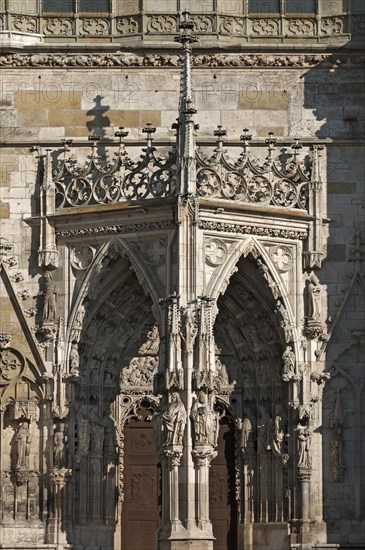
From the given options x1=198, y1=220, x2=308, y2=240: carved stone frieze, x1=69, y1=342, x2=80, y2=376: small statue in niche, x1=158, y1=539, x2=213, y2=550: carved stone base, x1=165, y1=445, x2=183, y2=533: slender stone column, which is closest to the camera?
x1=158, y1=539, x2=213, y2=550: carved stone base

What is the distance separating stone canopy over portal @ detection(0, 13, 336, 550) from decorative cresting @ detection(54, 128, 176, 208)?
2 centimetres

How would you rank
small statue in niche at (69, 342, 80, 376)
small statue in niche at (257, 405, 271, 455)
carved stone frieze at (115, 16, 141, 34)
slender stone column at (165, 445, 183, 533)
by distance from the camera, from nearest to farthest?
slender stone column at (165, 445, 183, 533) < small statue in niche at (69, 342, 80, 376) < small statue in niche at (257, 405, 271, 455) < carved stone frieze at (115, 16, 141, 34)

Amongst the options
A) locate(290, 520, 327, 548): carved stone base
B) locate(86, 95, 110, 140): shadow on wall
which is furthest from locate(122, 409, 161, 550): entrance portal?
locate(86, 95, 110, 140): shadow on wall

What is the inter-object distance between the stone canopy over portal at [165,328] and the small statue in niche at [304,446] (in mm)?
12

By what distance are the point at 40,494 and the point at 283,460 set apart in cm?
307

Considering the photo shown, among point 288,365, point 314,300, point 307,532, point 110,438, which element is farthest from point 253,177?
point 307,532

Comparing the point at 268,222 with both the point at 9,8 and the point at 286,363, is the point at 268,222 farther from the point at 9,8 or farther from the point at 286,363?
the point at 9,8

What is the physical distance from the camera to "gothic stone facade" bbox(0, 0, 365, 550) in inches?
1436

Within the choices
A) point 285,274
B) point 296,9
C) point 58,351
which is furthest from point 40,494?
point 296,9

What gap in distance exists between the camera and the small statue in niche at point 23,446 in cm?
3656

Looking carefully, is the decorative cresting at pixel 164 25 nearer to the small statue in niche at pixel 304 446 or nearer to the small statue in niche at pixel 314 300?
the small statue in niche at pixel 314 300

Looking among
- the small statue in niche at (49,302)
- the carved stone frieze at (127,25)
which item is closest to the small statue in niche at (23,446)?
the small statue in niche at (49,302)

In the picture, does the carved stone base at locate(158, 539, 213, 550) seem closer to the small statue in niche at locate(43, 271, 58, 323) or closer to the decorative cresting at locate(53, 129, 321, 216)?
the small statue in niche at locate(43, 271, 58, 323)

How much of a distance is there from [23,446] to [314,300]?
13.3 feet
